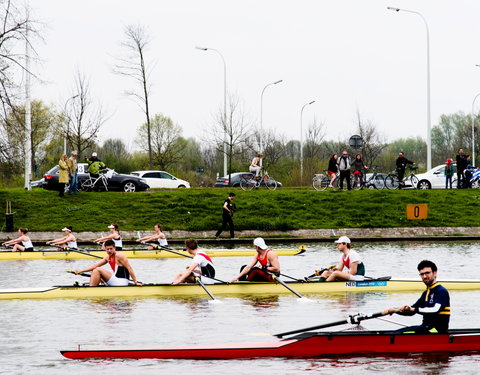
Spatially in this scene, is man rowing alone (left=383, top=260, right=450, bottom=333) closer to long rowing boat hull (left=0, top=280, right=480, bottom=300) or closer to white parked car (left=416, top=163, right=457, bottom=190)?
long rowing boat hull (left=0, top=280, right=480, bottom=300)

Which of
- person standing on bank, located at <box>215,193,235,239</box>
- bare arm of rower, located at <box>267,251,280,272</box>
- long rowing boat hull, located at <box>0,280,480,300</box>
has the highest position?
person standing on bank, located at <box>215,193,235,239</box>

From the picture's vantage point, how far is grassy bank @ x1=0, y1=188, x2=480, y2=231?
38.1 meters

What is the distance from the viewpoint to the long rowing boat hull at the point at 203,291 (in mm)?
18562

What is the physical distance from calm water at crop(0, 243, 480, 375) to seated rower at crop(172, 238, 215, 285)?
534mm

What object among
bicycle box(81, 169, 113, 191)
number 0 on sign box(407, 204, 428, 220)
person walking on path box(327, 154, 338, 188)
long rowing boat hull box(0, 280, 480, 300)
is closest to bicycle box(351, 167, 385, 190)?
person walking on path box(327, 154, 338, 188)

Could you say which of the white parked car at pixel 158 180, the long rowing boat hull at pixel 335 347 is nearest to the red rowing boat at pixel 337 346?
the long rowing boat hull at pixel 335 347

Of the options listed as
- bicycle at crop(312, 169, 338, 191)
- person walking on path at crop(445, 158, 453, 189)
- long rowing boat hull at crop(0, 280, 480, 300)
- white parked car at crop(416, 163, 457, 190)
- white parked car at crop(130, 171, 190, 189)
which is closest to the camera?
long rowing boat hull at crop(0, 280, 480, 300)

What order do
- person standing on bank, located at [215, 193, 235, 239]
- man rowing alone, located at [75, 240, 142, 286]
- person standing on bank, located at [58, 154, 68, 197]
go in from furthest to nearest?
person standing on bank, located at [58, 154, 68, 197] → person standing on bank, located at [215, 193, 235, 239] → man rowing alone, located at [75, 240, 142, 286]

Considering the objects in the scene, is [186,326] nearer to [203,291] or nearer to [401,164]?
[203,291]

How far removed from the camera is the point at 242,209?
40.4 m

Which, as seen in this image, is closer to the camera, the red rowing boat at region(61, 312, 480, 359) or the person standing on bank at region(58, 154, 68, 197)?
the red rowing boat at region(61, 312, 480, 359)

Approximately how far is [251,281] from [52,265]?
10757mm

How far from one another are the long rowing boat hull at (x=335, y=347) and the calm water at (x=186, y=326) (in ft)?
0.43

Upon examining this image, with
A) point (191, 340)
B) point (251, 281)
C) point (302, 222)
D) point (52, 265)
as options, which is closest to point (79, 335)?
point (191, 340)
